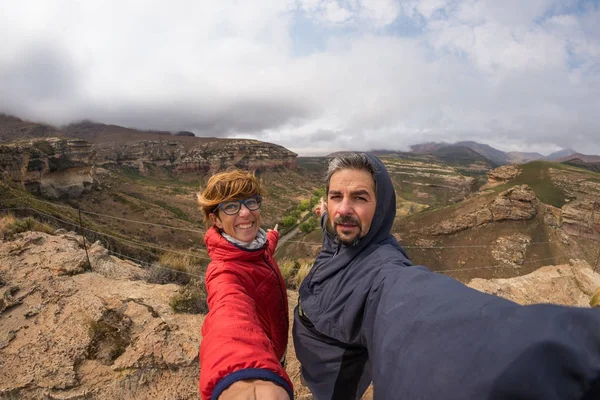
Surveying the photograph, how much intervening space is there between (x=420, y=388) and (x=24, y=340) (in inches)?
160

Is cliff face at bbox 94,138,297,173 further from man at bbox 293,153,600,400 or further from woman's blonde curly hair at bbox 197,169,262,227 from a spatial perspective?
man at bbox 293,153,600,400

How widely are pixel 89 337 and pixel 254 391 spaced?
3.11 metres

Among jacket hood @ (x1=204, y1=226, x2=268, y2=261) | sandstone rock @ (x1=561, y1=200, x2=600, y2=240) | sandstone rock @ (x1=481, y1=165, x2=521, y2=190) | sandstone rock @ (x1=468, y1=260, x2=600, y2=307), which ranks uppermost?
sandstone rock @ (x1=481, y1=165, x2=521, y2=190)

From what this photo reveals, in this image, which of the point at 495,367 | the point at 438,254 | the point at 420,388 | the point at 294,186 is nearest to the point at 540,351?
the point at 495,367

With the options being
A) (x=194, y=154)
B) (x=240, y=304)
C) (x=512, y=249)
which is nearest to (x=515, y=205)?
(x=512, y=249)

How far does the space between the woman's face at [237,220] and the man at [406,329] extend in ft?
1.89

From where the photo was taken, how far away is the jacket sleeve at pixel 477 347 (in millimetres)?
513

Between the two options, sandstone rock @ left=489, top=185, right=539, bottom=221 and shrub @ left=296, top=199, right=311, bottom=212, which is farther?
shrub @ left=296, top=199, right=311, bottom=212

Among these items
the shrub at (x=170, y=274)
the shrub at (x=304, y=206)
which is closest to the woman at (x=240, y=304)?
the shrub at (x=170, y=274)

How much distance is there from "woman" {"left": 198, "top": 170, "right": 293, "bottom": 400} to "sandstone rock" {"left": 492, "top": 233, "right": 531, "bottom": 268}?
17920 millimetres

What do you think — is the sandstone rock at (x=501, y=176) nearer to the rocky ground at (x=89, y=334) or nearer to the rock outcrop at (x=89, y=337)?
the rocky ground at (x=89, y=334)

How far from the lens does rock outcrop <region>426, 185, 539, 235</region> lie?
17177 mm

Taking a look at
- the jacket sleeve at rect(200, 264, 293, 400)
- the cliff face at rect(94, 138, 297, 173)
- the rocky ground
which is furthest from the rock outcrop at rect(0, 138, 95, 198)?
the cliff face at rect(94, 138, 297, 173)

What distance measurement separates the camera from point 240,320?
121 cm
